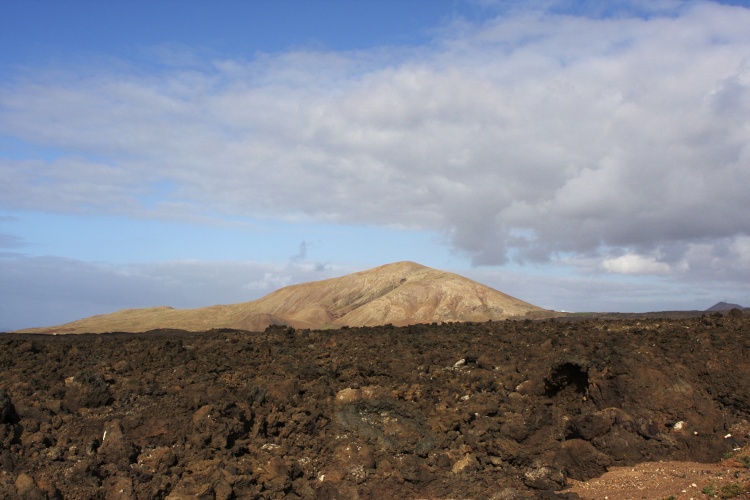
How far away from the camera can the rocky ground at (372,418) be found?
12742 mm

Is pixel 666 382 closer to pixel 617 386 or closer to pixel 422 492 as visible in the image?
pixel 617 386

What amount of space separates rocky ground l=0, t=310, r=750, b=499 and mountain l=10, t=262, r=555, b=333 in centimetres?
4707

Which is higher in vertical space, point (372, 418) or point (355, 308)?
point (355, 308)

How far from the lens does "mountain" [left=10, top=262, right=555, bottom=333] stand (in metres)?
69.6

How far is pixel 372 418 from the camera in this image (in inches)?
588

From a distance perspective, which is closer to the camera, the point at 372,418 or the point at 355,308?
the point at 372,418

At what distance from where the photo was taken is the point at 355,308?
78.8 m

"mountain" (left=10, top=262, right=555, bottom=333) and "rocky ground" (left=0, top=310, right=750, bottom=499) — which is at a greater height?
"mountain" (left=10, top=262, right=555, bottom=333)

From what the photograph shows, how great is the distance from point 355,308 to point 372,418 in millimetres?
63943

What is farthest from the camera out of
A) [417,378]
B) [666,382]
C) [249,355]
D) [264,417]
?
[249,355]

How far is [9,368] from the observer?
52.9 ft

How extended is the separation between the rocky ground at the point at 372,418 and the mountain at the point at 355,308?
47066 mm

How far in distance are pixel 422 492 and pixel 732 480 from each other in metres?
5.87

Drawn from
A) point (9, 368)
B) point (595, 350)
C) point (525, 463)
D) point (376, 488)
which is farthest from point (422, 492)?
point (9, 368)
